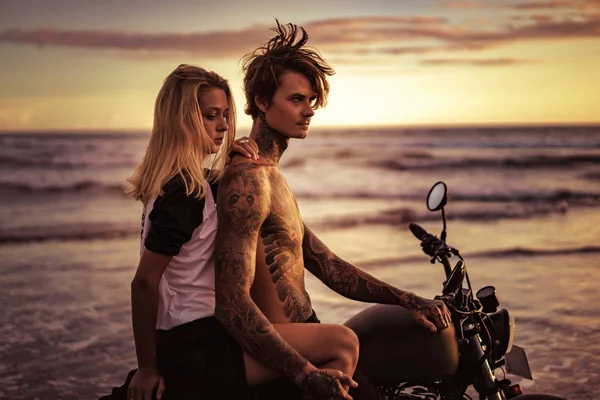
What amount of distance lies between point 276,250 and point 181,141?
1.84 ft

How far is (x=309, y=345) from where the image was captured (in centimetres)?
323

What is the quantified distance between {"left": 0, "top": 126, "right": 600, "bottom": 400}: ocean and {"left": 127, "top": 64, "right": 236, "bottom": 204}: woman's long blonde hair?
364 cm

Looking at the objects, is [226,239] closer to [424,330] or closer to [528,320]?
[424,330]

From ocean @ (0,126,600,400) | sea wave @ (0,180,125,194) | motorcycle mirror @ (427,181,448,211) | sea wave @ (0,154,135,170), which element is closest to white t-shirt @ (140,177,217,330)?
motorcycle mirror @ (427,181,448,211)

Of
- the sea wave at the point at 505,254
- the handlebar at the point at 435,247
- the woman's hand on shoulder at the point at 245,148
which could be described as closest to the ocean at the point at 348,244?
the sea wave at the point at 505,254

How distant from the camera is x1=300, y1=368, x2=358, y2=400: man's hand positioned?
3111mm

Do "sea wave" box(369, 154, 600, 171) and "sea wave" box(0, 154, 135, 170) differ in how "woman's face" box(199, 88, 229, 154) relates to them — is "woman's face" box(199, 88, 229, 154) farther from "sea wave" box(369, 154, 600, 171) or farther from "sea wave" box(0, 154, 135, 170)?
"sea wave" box(369, 154, 600, 171)

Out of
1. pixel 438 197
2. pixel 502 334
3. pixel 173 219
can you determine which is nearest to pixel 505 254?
pixel 438 197

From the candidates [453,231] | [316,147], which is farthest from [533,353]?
[316,147]

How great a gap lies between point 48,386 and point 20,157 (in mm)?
26675

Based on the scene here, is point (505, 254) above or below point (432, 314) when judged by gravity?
below

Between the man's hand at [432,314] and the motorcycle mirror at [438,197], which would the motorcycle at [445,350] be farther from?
the motorcycle mirror at [438,197]

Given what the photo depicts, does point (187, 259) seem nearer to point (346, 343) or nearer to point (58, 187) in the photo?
point (346, 343)

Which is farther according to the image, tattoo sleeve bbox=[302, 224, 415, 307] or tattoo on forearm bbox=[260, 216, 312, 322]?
tattoo sleeve bbox=[302, 224, 415, 307]
